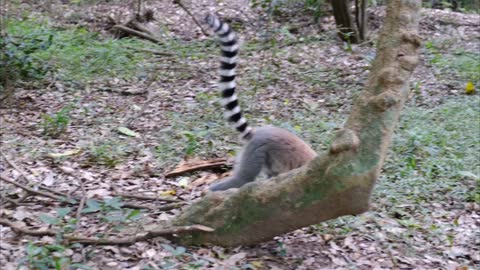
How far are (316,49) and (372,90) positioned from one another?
5.92 m

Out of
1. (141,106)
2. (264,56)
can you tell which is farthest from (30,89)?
(264,56)

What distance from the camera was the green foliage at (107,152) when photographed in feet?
16.0

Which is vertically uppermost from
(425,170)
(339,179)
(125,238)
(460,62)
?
(339,179)

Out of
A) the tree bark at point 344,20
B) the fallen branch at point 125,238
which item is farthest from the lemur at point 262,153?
the tree bark at point 344,20

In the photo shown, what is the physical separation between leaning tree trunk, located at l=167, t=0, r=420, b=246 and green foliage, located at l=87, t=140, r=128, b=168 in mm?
1590

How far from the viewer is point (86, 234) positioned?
11.3 ft

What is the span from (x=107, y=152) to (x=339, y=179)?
257cm

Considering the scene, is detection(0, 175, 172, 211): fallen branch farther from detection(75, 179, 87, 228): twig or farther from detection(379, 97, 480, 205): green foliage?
detection(379, 97, 480, 205): green foliage

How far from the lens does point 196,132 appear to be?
5.64 meters

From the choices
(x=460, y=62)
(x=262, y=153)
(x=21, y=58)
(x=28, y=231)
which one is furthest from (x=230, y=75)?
(x=460, y=62)

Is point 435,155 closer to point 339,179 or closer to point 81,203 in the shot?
point 339,179

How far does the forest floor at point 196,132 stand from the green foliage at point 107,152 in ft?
0.05

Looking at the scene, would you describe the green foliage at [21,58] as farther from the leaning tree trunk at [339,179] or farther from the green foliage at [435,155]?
the green foliage at [435,155]

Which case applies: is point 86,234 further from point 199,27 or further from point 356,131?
point 199,27
